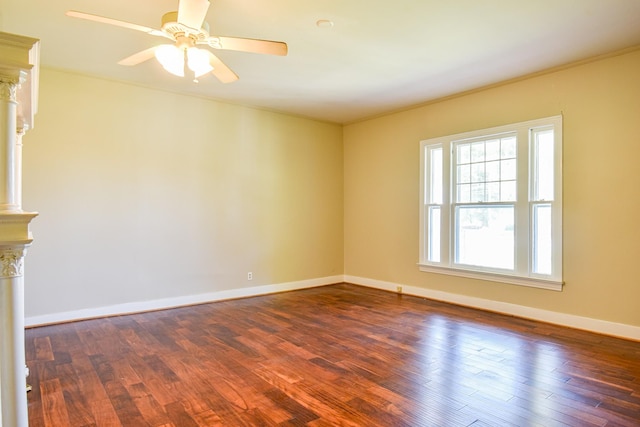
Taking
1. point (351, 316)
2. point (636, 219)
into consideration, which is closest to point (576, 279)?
point (636, 219)

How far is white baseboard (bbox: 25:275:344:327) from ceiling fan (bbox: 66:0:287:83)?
287 centimetres

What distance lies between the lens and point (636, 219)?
140 inches

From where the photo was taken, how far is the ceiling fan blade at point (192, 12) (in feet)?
6.97

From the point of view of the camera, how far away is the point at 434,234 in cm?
534

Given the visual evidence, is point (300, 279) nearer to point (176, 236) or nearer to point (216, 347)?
point (176, 236)

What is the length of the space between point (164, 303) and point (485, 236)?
416 centimetres

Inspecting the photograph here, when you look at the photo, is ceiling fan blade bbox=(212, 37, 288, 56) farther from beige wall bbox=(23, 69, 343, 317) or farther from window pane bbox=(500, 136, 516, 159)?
window pane bbox=(500, 136, 516, 159)

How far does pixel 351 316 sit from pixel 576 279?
7.93ft

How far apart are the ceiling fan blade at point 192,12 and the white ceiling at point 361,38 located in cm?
50

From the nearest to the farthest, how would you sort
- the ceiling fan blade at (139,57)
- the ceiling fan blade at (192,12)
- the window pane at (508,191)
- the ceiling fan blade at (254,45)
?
the ceiling fan blade at (192,12)
the ceiling fan blade at (254,45)
the ceiling fan blade at (139,57)
the window pane at (508,191)

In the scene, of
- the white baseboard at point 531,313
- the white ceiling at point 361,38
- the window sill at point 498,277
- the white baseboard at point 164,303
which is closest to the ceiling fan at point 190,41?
the white ceiling at point 361,38

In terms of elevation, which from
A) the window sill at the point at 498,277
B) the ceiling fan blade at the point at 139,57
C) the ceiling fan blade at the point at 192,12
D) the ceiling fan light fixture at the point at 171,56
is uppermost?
the ceiling fan blade at the point at 139,57

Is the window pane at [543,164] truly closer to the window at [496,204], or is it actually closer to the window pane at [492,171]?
the window at [496,204]

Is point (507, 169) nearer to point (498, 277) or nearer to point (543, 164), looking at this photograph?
point (543, 164)
